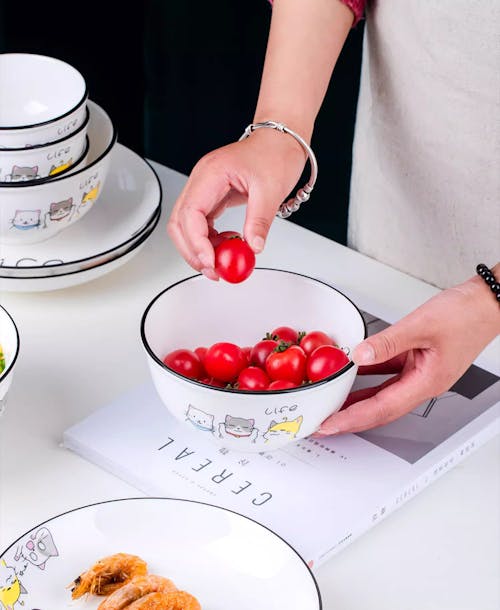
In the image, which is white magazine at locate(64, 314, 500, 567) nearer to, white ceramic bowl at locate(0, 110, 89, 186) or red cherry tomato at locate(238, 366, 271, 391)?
red cherry tomato at locate(238, 366, 271, 391)

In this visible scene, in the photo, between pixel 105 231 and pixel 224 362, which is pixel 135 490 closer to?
pixel 224 362

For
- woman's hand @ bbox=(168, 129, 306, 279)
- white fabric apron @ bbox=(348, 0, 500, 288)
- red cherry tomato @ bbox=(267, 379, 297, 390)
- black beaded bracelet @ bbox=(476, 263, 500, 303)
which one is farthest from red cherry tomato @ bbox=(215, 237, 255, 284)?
white fabric apron @ bbox=(348, 0, 500, 288)

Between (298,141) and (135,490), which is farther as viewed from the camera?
(298,141)

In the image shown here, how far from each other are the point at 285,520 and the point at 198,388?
0.14 meters

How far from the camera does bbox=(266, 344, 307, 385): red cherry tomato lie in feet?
3.23

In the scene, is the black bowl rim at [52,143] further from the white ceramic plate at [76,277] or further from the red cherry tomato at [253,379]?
the red cherry tomato at [253,379]

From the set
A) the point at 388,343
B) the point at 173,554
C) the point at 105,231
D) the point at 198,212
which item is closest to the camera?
the point at 173,554

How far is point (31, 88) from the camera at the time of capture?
52.8 inches

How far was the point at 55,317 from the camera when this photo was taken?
3.96ft

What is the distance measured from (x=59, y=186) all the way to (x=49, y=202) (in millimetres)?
24

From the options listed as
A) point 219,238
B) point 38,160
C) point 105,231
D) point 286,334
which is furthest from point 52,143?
point 286,334

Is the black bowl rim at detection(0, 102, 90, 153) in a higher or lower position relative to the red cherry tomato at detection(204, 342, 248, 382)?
higher

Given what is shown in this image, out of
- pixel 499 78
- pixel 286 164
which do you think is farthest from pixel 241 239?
pixel 499 78

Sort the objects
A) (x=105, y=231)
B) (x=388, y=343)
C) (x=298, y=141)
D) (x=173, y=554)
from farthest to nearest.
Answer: (x=105, y=231) → (x=298, y=141) → (x=388, y=343) → (x=173, y=554)
